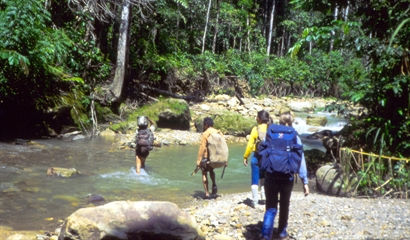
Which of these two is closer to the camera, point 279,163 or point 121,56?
point 279,163

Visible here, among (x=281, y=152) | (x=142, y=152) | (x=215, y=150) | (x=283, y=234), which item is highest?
(x=281, y=152)

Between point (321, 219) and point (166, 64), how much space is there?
1380 cm

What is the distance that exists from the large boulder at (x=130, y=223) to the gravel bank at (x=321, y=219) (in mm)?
566

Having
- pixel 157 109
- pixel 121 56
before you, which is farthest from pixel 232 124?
pixel 121 56

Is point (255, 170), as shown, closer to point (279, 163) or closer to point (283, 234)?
point (283, 234)

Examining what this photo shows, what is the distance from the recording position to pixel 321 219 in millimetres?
5543

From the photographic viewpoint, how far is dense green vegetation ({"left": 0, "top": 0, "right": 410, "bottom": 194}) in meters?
7.09

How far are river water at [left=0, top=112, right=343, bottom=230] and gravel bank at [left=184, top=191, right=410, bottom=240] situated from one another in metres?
1.50

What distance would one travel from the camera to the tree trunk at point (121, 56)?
15.3 metres

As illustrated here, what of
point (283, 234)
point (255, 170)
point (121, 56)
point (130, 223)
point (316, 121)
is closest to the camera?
point (130, 223)

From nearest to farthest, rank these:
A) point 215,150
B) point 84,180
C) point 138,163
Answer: point 215,150 → point 84,180 → point 138,163

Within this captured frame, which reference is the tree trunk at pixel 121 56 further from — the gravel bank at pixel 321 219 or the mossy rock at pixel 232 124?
the gravel bank at pixel 321 219

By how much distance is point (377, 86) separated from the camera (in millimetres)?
7309

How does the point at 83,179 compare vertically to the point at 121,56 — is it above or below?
below
